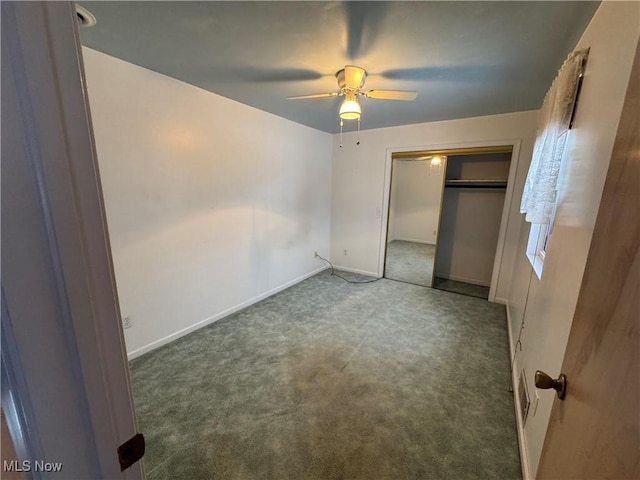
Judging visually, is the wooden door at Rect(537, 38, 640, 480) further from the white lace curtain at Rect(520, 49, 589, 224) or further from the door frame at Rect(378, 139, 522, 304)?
the door frame at Rect(378, 139, 522, 304)

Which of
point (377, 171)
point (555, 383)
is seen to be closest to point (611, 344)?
point (555, 383)

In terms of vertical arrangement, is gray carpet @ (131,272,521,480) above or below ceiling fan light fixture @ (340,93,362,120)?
below

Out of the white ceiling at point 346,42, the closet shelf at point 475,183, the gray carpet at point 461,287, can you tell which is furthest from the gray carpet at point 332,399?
the white ceiling at point 346,42

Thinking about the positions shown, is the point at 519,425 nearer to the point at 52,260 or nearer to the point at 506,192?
the point at 52,260

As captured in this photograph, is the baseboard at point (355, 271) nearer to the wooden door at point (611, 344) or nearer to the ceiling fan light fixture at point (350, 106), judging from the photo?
the ceiling fan light fixture at point (350, 106)

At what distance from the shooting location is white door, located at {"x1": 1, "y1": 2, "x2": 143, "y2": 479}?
346mm

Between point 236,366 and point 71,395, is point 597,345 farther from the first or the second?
point 236,366

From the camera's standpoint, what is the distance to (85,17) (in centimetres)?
136

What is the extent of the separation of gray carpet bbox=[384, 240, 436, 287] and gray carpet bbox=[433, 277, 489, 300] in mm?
146

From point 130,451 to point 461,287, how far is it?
4.14 meters

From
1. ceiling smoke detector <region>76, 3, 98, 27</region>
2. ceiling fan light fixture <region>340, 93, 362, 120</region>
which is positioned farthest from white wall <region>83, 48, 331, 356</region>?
ceiling fan light fixture <region>340, 93, 362, 120</region>

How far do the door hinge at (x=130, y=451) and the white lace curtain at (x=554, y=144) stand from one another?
2.01m

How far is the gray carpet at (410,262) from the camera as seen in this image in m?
4.13

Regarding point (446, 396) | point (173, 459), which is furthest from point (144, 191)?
point (446, 396)
